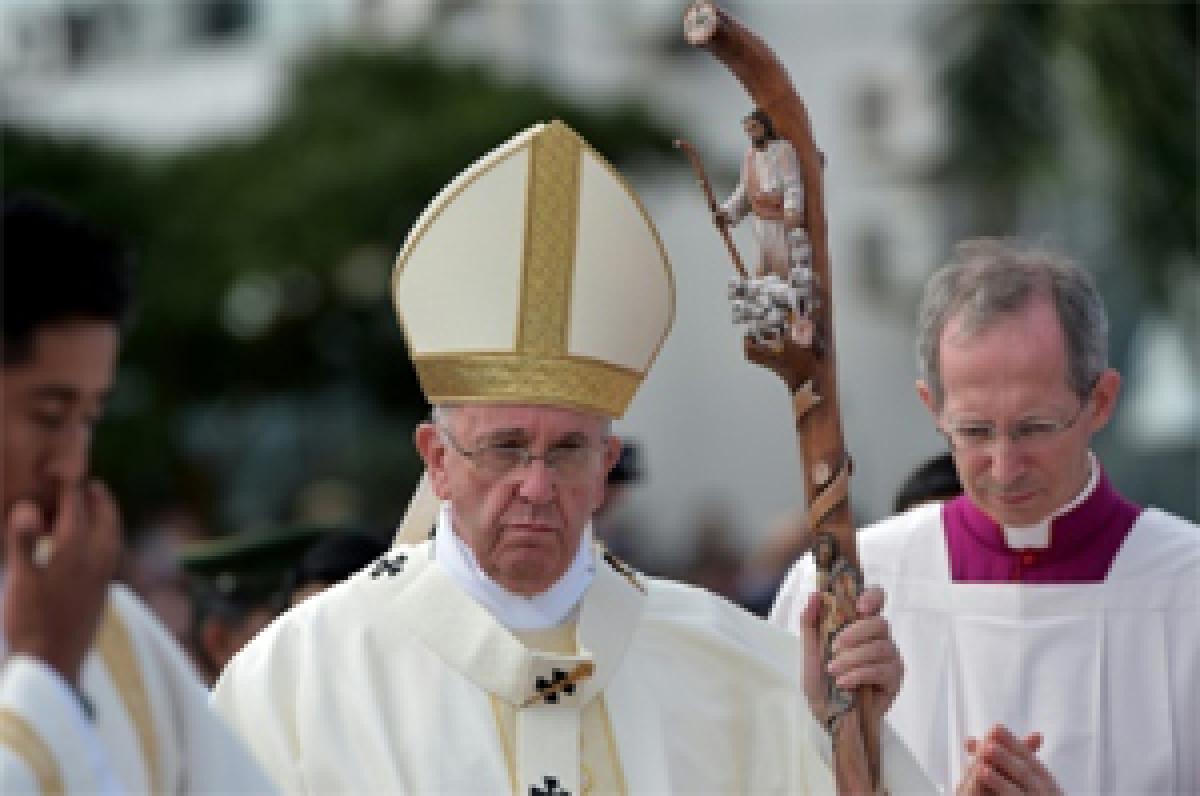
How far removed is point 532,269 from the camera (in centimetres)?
502

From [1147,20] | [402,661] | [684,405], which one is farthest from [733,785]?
[684,405]

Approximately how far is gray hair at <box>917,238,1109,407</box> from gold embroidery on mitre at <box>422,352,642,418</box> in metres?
0.86

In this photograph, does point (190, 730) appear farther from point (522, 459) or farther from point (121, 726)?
point (522, 459)

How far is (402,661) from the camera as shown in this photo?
4824 mm

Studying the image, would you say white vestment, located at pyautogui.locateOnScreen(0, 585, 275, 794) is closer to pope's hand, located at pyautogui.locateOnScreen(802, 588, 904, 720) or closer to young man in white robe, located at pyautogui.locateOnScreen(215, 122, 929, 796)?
young man in white robe, located at pyautogui.locateOnScreen(215, 122, 929, 796)

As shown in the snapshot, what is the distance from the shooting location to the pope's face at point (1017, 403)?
5359 mm

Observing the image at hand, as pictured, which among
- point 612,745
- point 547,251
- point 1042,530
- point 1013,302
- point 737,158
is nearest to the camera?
point 612,745

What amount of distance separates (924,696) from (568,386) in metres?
1.31

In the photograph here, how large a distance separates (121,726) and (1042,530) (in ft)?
9.07

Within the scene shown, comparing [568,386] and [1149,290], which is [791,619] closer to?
[568,386]

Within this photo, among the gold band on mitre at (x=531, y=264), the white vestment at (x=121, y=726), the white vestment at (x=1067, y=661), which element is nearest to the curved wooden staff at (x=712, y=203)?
the gold band on mitre at (x=531, y=264)

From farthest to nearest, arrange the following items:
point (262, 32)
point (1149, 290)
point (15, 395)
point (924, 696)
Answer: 1. point (262, 32)
2. point (1149, 290)
3. point (924, 696)
4. point (15, 395)

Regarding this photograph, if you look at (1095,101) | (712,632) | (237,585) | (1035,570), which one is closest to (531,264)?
(712,632)

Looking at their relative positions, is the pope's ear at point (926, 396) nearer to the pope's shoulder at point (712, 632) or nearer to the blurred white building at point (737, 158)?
the pope's shoulder at point (712, 632)
